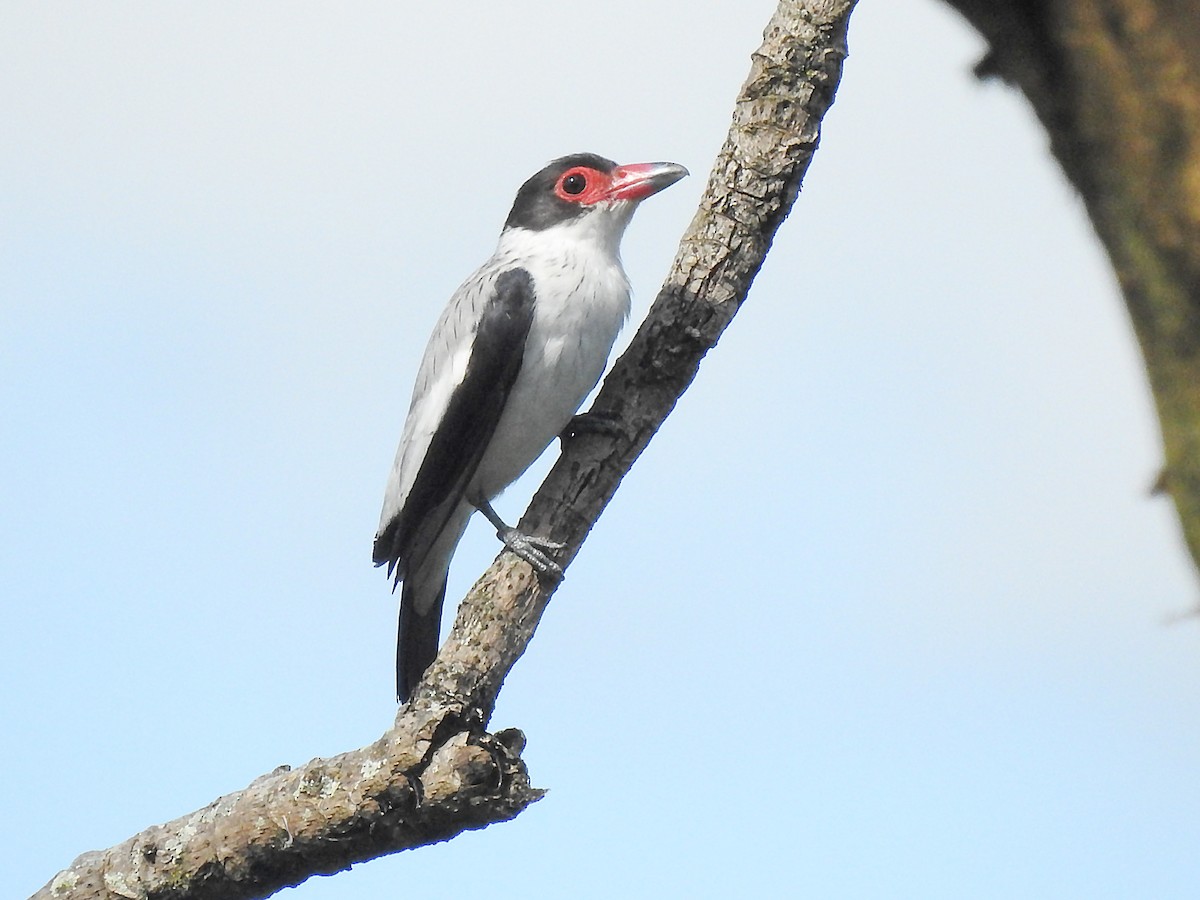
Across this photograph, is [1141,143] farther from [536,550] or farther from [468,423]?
[468,423]

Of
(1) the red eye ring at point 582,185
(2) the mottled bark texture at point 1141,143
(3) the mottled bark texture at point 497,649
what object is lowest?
(2) the mottled bark texture at point 1141,143

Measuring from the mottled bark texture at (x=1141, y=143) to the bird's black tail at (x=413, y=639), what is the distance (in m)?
5.37

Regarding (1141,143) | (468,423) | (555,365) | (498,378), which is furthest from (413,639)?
(1141,143)

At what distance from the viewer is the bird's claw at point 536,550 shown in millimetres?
5457

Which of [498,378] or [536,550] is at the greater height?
[498,378]

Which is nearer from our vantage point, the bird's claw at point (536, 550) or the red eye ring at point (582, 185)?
the bird's claw at point (536, 550)

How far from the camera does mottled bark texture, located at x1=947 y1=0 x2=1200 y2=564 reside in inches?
65.8

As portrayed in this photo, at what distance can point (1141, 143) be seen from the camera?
1688mm

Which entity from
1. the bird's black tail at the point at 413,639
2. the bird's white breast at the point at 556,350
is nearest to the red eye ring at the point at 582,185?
the bird's white breast at the point at 556,350

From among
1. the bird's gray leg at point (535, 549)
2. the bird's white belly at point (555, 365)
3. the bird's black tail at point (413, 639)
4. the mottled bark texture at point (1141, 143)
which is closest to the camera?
the mottled bark texture at point (1141, 143)

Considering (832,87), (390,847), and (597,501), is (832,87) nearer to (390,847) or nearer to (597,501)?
(597,501)

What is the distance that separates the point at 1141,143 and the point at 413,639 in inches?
219

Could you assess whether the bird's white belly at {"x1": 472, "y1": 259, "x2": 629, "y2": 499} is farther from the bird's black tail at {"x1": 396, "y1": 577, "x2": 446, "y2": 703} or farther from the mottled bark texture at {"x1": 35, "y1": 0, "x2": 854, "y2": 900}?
the bird's black tail at {"x1": 396, "y1": 577, "x2": 446, "y2": 703}

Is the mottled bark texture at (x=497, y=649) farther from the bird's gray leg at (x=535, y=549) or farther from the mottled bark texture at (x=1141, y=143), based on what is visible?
the mottled bark texture at (x=1141, y=143)
